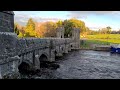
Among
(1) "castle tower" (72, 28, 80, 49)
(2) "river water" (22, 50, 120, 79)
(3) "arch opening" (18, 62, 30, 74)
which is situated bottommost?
(2) "river water" (22, 50, 120, 79)

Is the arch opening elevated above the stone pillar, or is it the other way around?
the stone pillar

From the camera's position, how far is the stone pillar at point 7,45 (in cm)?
985

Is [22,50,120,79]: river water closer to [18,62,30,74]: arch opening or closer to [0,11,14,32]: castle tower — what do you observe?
[18,62,30,74]: arch opening

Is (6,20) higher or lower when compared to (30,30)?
lower

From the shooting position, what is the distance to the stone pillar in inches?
388

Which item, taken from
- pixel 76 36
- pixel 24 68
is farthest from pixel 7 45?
pixel 76 36

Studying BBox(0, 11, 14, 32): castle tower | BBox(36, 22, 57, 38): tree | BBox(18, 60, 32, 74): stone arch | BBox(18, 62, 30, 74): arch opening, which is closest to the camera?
BBox(0, 11, 14, 32): castle tower

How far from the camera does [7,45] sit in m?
11.4

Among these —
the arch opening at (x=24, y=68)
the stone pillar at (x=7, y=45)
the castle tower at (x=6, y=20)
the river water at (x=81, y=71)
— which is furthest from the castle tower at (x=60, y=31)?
the castle tower at (x=6, y=20)

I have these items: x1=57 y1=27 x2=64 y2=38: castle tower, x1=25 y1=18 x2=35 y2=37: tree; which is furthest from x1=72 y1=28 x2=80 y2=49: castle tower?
x1=25 y1=18 x2=35 y2=37: tree

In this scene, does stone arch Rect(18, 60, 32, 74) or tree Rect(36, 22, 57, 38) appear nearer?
stone arch Rect(18, 60, 32, 74)

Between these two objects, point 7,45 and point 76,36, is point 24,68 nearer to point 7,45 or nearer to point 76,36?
point 7,45

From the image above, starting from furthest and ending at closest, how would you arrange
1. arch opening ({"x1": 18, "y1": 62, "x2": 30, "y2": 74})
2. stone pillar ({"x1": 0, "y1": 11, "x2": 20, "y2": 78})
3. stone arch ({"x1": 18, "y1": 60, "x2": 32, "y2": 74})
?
arch opening ({"x1": 18, "y1": 62, "x2": 30, "y2": 74}), stone arch ({"x1": 18, "y1": 60, "x2": 32, "y2": 74}), stone pillar ({"x1": 0, "y1": 11, "x2": 20, "y2": 78})
